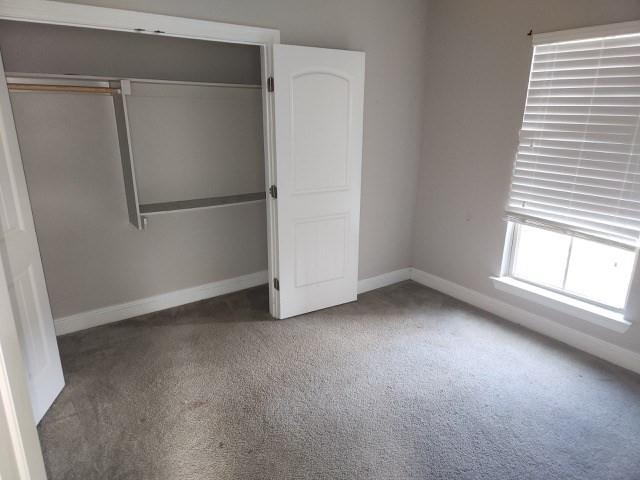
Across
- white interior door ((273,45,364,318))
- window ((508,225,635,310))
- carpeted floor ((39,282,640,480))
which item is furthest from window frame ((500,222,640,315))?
white interior door ((273,45,364,318))

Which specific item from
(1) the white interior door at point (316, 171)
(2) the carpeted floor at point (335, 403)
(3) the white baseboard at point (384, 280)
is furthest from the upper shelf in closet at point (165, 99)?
(3) the white baseboard at point (384, 280)

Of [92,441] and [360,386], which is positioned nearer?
[92,441]

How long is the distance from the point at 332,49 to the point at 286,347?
7.39ft

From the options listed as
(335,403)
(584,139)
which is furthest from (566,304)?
(335,403)

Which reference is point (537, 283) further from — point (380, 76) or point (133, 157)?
point (133, 157)

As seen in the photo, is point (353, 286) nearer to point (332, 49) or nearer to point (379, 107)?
point (379, 107)

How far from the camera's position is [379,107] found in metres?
3.52

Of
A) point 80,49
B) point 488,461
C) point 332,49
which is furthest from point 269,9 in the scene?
point 488,461

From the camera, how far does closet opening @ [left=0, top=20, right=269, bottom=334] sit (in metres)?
2.76

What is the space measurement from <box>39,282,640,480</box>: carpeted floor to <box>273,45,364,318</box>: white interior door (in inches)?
13.7

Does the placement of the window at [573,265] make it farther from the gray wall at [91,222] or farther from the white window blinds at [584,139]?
the gray wall at [91,222]

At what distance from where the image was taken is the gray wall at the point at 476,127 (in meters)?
2.84

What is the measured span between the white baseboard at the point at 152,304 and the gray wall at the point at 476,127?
182 centimetres

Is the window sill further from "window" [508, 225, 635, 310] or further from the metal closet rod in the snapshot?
the metal closet rod
